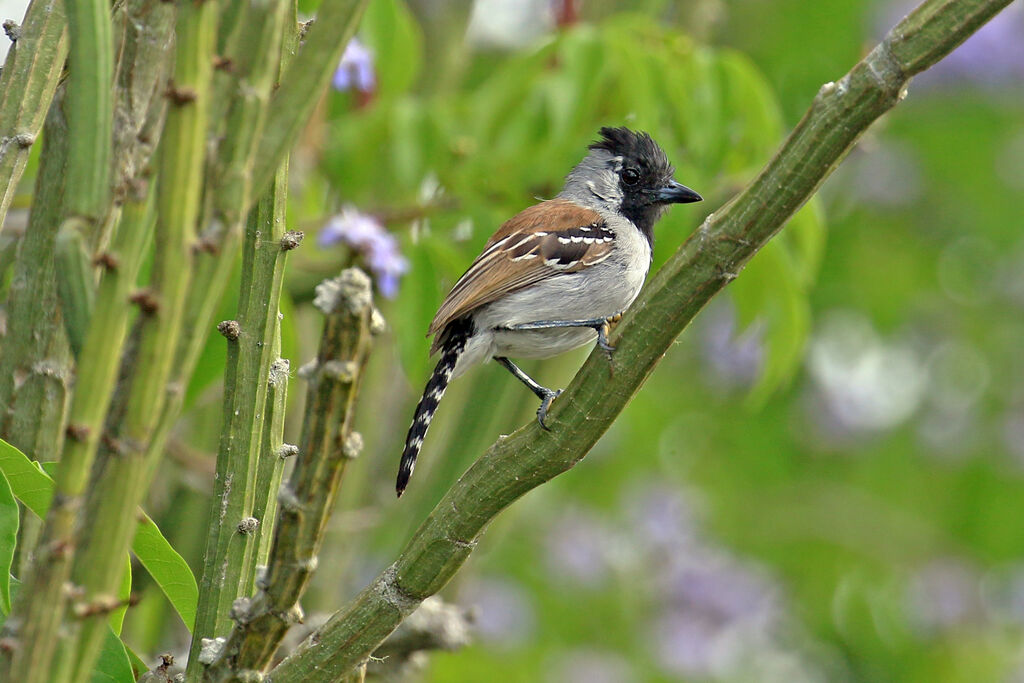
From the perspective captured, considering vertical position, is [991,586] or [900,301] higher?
[900,301]

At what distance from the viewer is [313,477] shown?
59.7 inches

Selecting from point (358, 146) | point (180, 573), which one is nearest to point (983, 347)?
point (358, 146)

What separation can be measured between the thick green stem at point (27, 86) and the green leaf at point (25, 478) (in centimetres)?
43

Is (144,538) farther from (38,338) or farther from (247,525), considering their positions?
(38,338)

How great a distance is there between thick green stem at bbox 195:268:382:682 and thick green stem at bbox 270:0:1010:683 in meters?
0.19

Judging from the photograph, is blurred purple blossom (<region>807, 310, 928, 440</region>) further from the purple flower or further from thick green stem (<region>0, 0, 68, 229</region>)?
thick green stem (<region>0, 0, 68, 229</region>)

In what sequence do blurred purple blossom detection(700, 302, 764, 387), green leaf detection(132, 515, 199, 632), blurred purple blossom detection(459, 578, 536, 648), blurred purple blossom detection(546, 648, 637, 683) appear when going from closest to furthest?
green leaf detection(132, 515, 199, 632)
blurred purple blossom detection(459, 578, 536, 648)
blurred purple blossom detection(546, 648, 637, 683)
blurred purple blossom detection(700, 302, 764, 387)

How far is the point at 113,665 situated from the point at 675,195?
251 centimetres

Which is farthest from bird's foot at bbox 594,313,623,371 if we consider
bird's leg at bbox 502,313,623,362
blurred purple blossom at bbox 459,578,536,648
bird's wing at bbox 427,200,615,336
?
blurred purple blossom at bbox 459,578,536,648

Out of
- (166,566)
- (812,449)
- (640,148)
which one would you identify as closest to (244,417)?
(166,566)

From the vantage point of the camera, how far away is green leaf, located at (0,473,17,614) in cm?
191

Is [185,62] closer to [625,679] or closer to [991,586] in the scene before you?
[625,679]

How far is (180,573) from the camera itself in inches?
81.0

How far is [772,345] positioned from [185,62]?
3.06 m
